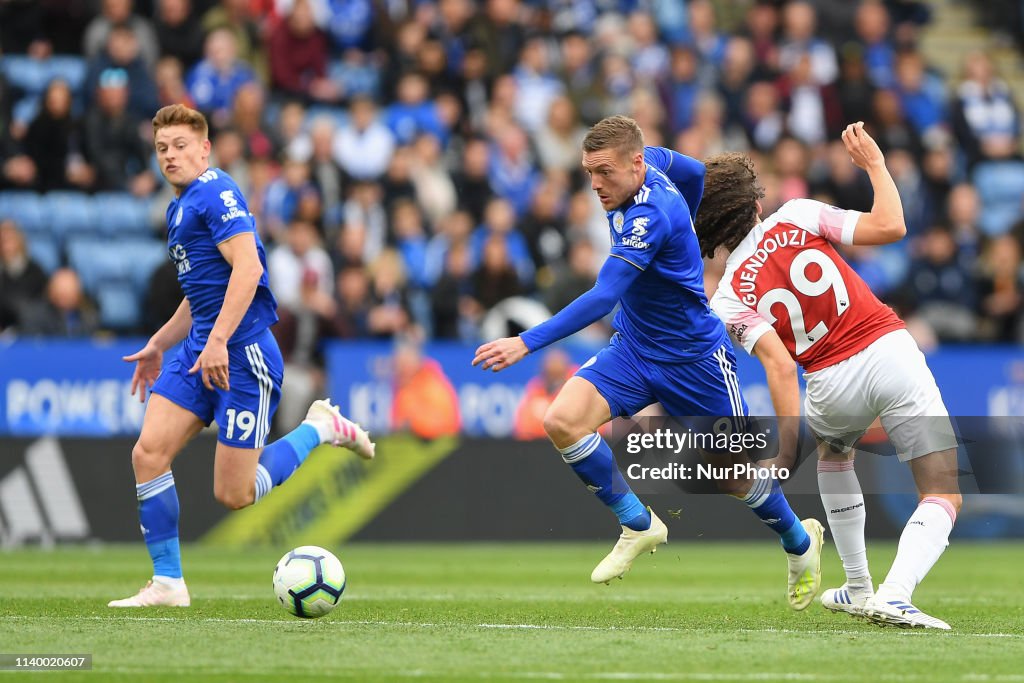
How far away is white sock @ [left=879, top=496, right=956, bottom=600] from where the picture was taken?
7656 mm

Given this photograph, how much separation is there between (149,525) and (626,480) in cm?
283

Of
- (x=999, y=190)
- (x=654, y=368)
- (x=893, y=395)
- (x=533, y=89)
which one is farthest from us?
(x=999, y=190)

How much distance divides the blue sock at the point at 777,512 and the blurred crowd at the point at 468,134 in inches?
308

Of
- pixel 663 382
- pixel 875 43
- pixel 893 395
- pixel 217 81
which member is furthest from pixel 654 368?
pixel 875 43

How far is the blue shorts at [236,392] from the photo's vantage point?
28.7ft

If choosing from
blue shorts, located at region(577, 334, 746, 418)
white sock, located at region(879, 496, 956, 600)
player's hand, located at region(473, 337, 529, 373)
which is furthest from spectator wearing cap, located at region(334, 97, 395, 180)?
white sock, located at region(879, 496, 956, 600)

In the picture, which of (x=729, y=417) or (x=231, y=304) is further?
(x=729, y=417)

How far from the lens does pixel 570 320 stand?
26.2 ft

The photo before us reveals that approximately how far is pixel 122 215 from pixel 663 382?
9.88 m

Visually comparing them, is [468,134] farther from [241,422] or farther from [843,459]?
[843,459]

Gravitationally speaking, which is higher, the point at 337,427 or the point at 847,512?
the point at 337,427

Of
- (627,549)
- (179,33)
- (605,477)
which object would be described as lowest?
(627,549)

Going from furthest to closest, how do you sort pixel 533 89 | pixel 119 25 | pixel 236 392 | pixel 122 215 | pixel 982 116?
1. pixel 982 116
2. pixel 533 89
3. pixel 119 25
4. pixel 122 215
5. pixel 236 392

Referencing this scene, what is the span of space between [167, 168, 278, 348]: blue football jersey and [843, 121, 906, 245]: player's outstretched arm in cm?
334
